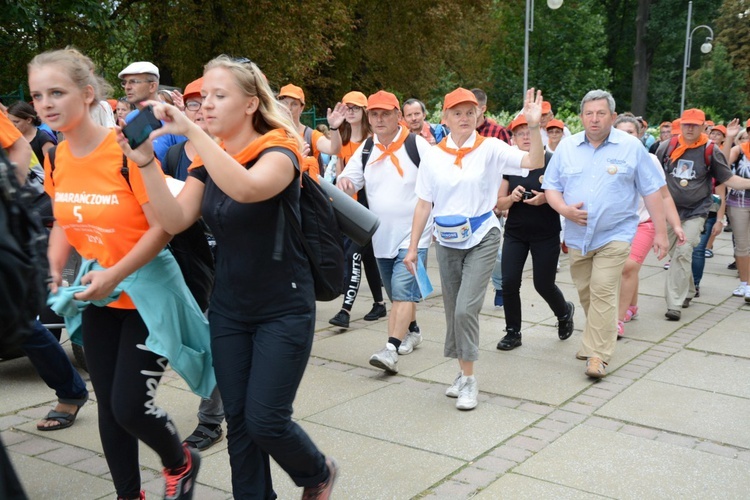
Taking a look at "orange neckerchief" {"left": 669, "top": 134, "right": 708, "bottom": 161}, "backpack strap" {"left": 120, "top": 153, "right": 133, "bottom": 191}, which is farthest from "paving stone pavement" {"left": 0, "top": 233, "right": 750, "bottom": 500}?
"orange neckerchief" {"left": 669, "top": 134, "right": 708, "bottom": 161}

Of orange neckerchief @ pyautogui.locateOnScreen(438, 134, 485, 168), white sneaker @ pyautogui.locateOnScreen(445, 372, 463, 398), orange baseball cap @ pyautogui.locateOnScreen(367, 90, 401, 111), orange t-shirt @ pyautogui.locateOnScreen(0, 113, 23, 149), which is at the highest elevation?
orange baseball cap @ pyautogui.locateOnScreen(367, 90, 401, 111)

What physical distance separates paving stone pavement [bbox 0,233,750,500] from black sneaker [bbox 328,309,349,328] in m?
0.07

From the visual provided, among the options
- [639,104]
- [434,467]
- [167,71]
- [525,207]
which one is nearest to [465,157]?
[525,207]

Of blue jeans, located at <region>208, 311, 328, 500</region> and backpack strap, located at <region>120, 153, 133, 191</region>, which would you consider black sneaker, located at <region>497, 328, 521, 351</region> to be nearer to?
blue jeans, located at <region>208, 311, 328, 500</region>

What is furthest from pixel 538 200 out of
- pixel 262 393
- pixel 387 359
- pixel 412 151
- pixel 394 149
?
pixel 262 393

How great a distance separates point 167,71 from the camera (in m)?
21.3

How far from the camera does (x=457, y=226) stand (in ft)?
18.6

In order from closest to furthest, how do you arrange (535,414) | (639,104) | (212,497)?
(212,497) < (535,414) < (639,104)

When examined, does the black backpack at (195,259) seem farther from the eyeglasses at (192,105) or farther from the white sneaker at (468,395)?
the white sneaker at (468,395)

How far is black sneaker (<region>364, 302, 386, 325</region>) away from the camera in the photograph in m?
8.32

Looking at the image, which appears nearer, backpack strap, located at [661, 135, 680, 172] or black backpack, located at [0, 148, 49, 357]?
black backpack, located at [0, 148, 49, 357]

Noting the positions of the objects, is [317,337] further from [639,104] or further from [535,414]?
[639,104]

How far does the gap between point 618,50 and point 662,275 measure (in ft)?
152

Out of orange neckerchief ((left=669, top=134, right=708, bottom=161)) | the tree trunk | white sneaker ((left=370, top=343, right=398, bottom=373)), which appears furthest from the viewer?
the tree trunk
